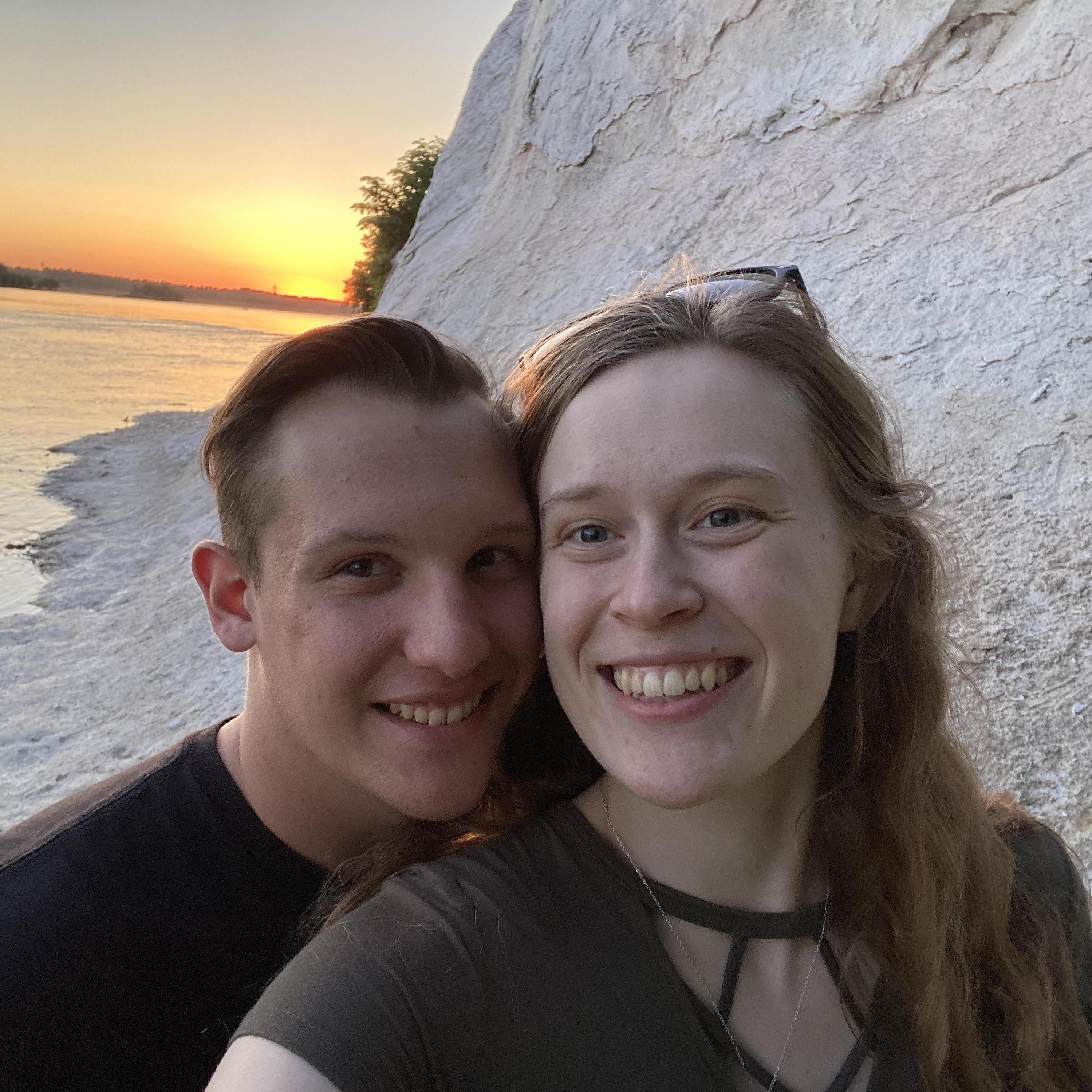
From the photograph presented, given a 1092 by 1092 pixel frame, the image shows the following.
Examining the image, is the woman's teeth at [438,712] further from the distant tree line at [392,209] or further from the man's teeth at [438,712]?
the distant tree line at [392,209]

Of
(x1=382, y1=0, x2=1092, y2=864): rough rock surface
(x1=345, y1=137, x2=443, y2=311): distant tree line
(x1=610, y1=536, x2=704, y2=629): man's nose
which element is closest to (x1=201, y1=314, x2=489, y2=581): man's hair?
(x1=610, y1=536, x2=704, y2=629): man's nose

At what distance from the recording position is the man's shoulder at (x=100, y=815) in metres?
2.11

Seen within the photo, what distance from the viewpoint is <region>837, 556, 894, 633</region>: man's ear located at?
6.01ft

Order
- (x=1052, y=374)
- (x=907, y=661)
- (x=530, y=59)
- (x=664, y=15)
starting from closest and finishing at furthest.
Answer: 1. (x=907, y=661)
2. (x=1052, y=374)
3. (x=664, y=15)
4. (x=530, y=59)

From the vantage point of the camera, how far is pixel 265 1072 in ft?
4.21

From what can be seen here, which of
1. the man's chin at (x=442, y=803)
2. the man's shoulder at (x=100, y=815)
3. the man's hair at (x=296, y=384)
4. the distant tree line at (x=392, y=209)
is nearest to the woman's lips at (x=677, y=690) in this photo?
the man's chin at (x=442, y=803)

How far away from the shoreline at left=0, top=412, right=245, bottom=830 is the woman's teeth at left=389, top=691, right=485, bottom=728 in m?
3.60

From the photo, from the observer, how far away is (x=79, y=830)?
2.13 m

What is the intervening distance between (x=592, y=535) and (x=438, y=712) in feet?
1.78

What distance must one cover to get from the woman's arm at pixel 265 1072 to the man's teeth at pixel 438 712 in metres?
0.73

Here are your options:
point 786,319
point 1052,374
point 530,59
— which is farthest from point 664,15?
point 786,319

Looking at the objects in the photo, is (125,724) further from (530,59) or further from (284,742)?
(530,59)

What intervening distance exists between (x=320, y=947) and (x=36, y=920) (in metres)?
0.91

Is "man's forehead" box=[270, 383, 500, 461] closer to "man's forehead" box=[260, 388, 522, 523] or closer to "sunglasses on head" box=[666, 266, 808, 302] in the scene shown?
"man's forehead" box=[260, 388, 522, 523]
